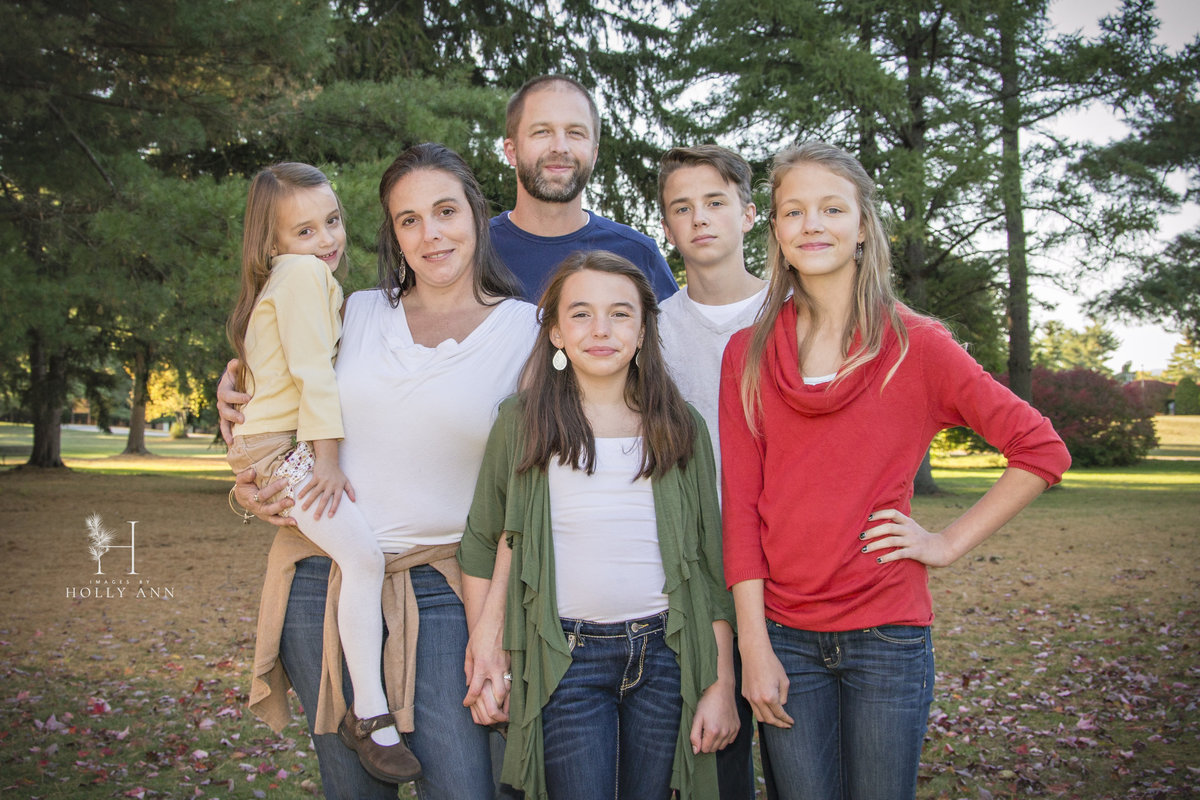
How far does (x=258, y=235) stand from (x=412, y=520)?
3.56ft

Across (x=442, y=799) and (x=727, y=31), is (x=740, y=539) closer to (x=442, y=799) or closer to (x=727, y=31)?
(x=442, y=799)

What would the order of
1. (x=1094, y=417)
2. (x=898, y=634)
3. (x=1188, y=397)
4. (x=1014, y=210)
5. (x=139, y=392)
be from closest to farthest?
(x=898, y=634), (x=1014, y=210), (x=139, y=392), (x=1094, y=417), (x=1188, y=397)

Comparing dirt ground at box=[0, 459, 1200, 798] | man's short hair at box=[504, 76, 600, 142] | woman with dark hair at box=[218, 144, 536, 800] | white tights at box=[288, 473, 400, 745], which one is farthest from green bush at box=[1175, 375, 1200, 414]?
white tights at box=[288, 473, 400, 745]

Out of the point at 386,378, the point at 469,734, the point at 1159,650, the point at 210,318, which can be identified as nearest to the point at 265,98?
the point at 210,318

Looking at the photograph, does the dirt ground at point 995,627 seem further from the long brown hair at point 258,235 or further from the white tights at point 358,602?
the long brown hair at point 258,235

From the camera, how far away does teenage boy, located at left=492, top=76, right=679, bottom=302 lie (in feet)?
10.8

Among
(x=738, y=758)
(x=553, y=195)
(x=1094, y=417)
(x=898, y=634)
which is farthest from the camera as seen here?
(x=1094, y=417)

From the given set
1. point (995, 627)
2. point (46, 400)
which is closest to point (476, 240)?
point (995, 627)

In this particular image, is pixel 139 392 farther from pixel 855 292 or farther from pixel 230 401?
pixel 855 292

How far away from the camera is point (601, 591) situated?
2.26 m

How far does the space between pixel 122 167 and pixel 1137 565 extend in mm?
11386

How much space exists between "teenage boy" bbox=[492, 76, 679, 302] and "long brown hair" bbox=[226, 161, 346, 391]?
0.74 m

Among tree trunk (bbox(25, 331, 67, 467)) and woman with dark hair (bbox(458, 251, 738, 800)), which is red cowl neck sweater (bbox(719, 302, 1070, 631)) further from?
tree trunk (bbox(25, 331, 67, 467))

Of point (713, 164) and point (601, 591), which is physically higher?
point (713, 164)
